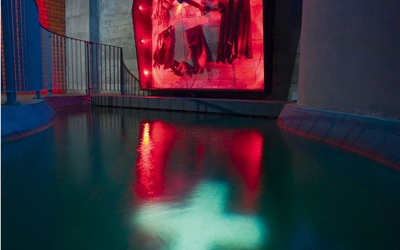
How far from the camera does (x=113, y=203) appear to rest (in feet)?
4.73

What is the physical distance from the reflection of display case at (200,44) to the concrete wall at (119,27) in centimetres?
110

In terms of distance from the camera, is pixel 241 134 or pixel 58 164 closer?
pixel 58 164

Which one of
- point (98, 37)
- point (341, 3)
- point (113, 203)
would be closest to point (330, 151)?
point (341, 3)

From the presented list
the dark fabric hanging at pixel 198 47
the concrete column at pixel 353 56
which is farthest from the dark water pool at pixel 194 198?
the dark fabric hanging at pixel 198 47

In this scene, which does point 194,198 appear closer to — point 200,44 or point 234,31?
point 234,31

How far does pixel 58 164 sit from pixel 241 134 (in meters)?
2.04

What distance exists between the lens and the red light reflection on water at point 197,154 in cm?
168

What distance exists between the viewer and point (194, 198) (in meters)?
1.52

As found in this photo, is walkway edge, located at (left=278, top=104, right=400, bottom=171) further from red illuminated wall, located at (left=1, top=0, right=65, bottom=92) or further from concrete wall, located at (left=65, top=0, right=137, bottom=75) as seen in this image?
red illuminated wall, located at (left=1, top=0, right=65, bottom=92)

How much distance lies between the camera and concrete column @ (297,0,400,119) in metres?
2.48

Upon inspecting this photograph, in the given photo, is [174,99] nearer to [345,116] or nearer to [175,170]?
[345,116]

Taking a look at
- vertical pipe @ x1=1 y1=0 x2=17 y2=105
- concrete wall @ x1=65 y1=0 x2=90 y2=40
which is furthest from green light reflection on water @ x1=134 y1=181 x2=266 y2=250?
concrete wall @ x1=65 y1=0 x2=90 y2=40

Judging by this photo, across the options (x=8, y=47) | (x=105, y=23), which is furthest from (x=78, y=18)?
(x=8, y=47)

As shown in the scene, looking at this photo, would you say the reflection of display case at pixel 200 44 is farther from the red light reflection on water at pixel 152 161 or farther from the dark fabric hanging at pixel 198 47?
the red light reflection on water at pixel 152 161
